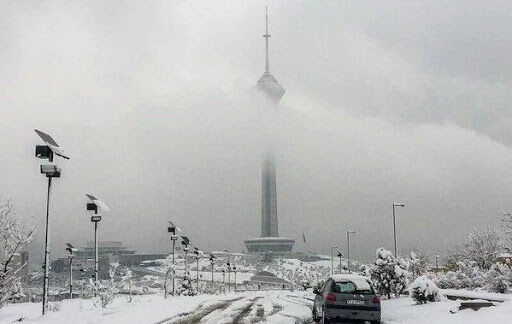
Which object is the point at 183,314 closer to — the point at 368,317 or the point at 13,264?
the point at 13,264

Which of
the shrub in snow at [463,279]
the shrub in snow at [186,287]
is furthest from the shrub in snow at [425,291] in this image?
the shrub in snow at [186,287]

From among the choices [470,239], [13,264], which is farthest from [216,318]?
[470,239]

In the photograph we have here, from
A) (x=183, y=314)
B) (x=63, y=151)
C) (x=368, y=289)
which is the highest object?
(x=63, y=151)

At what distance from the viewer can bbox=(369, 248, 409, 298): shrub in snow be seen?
108ft

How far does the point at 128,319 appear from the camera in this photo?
21.8 m

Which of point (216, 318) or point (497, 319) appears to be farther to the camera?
point (216, 318)

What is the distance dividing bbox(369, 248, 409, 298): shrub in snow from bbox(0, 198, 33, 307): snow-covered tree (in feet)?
61.7

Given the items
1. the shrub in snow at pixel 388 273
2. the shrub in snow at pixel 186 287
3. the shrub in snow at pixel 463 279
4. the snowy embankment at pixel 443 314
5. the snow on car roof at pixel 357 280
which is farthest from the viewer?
the shrub in snow at pixel 186 287

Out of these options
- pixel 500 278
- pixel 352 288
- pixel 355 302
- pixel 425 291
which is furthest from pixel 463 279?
pixel 355 302

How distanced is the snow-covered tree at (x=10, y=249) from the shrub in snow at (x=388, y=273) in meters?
18.8

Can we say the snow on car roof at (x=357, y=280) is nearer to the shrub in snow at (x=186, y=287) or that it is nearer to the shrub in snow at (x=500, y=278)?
the shrub in snow at (x=500, y=278)

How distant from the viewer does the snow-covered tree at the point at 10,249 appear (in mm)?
22641

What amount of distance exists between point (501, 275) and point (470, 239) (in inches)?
1310

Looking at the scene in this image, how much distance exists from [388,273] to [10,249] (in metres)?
20.2
